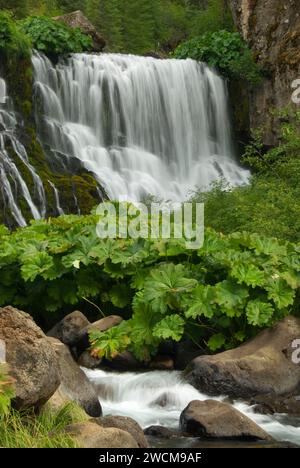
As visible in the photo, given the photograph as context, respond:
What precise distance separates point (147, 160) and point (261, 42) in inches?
209

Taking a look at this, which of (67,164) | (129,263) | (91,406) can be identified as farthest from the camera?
(67,164)

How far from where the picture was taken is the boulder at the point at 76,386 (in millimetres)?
6758

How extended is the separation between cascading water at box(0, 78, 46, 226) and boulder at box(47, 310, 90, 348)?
4.98m

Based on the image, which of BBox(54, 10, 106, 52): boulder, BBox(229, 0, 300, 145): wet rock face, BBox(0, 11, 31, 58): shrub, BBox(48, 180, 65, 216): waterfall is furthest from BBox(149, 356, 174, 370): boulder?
BBox(54, 10, 106, 52): boulder

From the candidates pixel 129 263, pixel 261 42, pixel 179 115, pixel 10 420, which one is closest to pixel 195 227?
pixel 129 263

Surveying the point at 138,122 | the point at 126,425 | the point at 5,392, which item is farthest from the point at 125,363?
the point at 138,122

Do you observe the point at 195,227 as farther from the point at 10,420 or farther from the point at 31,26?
the point at 31,26

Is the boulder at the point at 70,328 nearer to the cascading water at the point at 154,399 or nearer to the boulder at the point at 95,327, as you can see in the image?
the boulder at the point at 95,327

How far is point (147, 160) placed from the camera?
18609mm

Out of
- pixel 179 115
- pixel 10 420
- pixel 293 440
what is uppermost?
pixel 179 115

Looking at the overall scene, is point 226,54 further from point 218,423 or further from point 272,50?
point 218,423

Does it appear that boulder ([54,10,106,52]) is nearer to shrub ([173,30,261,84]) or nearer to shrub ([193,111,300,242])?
shrub ([173,30,261,84])

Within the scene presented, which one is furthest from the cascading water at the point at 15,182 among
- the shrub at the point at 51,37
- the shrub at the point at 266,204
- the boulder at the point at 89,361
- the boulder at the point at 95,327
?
the boulder at the point at 89,361

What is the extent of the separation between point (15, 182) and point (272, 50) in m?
9.67
